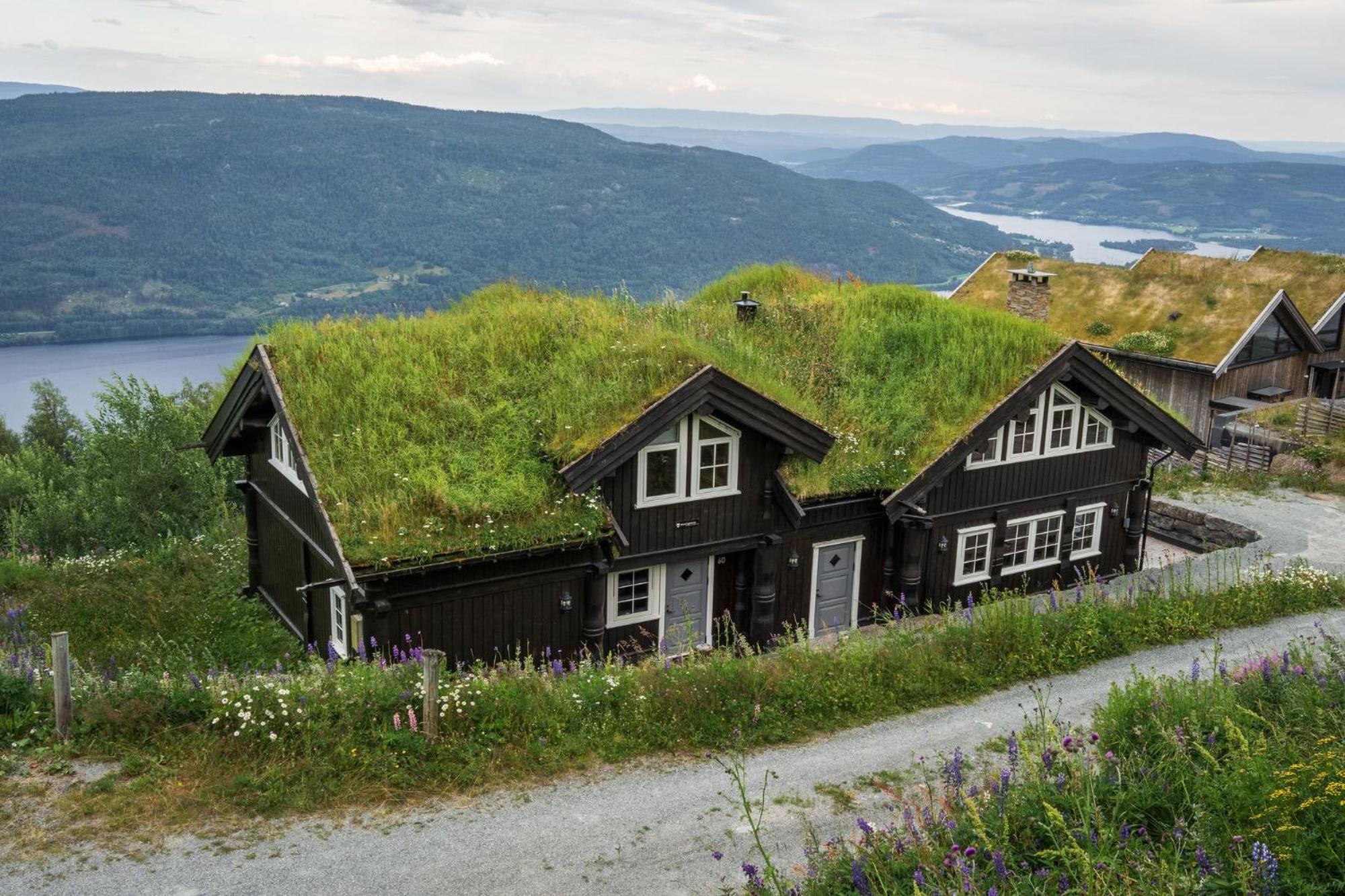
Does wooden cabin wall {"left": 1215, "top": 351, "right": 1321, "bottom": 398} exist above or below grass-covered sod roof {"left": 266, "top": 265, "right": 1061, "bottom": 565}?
below

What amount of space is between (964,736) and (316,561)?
10.9m

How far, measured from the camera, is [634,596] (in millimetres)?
18047

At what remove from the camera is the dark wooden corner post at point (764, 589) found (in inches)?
724

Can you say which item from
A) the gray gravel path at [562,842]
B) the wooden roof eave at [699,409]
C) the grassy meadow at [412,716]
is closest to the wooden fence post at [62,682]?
the grassy meadow at [412,716]

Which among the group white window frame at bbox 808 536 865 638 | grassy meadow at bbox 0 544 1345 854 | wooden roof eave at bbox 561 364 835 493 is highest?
wooden roof eave at bbox 561 364 835 493

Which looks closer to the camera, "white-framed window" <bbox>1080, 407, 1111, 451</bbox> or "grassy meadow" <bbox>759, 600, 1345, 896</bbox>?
"grassy meadow" <bbox>759, 600, 1345, 896</bbox>

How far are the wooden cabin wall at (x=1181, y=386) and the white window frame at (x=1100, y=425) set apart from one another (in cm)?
1905

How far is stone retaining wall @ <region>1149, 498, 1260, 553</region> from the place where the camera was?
2705cm

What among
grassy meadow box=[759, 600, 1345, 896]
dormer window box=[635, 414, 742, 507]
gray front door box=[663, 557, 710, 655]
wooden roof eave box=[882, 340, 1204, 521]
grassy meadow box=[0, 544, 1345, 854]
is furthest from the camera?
wooden roof eave box=[882, 340, 1204, 521]

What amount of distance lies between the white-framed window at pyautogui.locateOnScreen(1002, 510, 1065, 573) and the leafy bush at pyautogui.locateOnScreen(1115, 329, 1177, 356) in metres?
21.1

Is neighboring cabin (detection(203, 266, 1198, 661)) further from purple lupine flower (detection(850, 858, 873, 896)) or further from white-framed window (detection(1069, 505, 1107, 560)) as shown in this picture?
purple lupine flower (detection(850, 858, 873, 896))

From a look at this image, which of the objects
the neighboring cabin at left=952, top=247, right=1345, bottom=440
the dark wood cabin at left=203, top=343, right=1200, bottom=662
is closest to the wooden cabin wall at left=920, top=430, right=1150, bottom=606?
the dark wood cabin at left=203, top=343, right=1200, bottom=662

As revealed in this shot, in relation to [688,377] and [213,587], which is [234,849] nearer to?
[688,377]

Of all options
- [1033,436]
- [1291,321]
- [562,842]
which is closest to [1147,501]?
[1033,436]
